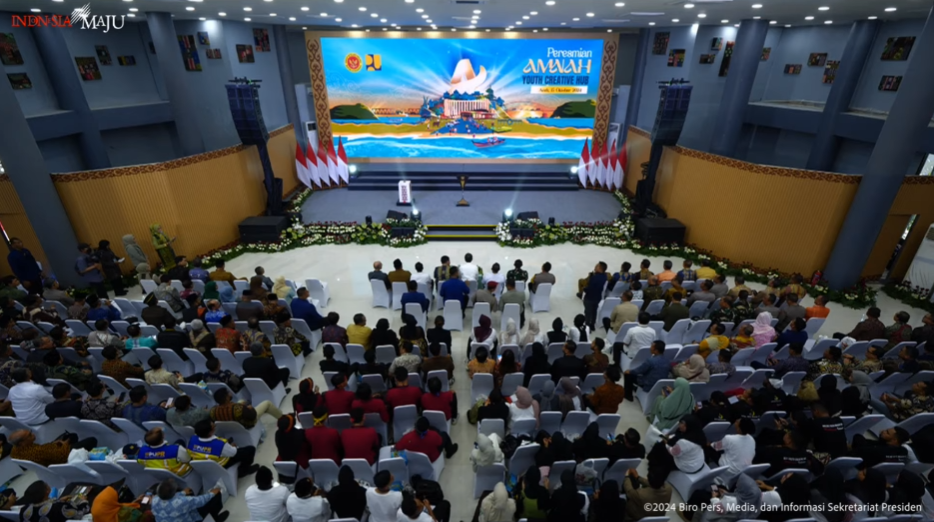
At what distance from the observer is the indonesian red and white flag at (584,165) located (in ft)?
51.0

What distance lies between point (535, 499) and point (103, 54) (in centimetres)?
1573

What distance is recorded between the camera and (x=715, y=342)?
6.01 m

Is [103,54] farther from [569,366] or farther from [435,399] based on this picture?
[569,366]

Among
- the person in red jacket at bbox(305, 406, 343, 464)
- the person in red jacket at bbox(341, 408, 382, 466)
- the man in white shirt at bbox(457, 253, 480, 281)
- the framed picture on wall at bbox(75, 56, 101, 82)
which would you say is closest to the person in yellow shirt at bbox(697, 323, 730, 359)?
the man in white shirt at bbox(457, 253, 480, 281)

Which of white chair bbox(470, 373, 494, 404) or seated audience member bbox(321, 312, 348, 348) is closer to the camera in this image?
white chair bbox(470, 373, 494, 404)

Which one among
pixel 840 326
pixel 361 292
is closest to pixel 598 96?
pixel 840 326

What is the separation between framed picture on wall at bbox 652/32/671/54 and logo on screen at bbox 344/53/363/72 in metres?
9.88

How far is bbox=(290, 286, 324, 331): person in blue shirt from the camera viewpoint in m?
7.02

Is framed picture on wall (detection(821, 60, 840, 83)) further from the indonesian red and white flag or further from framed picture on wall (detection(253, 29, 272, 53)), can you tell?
framed picture on wall (detection(253, 29, 272, 53))

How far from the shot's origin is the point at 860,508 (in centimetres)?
407

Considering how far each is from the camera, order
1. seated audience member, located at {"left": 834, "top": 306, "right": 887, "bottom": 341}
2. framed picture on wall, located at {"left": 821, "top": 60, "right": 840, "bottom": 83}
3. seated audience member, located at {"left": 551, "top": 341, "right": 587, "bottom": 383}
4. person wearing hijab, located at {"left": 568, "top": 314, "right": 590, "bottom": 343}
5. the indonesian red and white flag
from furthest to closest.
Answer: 1. the indonesian red and white flag
2. framed picture on wall, located at {"left": 821, "top": 60, "right": 840, "bottom": 83}
3. seated audience member, located at {"left": 834, "top": 306, "right": 887, "bottom": 341}
4. person wearing hijab, located at {"left": 568, "top": 314, "right": 590, "bottom": 343}
5. seated audience member, located at {"left": 551, "top": 341, "right": 587, "bottom": 383}

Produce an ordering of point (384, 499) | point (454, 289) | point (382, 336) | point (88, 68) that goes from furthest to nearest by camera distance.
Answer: point (88, 68) → point (454, 289) → point (382, 336) → point (384, 499)

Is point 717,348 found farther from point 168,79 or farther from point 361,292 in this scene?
point 168,79

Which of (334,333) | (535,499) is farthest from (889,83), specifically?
(334,333)
